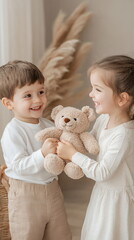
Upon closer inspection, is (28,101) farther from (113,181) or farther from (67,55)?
(67,55)

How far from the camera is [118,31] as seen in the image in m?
2.42

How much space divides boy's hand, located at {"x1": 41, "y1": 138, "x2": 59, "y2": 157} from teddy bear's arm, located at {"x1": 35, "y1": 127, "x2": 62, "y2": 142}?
1.0 inches

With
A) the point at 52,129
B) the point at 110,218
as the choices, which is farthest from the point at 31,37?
the point at 110,218

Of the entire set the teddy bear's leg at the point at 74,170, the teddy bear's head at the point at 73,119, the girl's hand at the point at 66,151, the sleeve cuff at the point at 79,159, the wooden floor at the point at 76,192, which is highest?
the teddy bear's head at the point at 73,119

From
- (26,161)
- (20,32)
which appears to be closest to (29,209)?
(26,161)

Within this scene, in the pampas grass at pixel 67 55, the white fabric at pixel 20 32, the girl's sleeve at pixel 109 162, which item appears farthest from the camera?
the pampas grass at pixel 67 55

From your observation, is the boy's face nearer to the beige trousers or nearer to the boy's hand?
the boy's hand

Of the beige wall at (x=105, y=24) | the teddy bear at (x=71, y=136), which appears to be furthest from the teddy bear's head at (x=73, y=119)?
the beige wall at (x=105, y=24)

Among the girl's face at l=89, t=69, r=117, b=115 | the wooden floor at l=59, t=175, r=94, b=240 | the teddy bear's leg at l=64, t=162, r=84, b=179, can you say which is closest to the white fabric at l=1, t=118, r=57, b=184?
the teddy bear's leg at l=64, t=162, r=84, b=179

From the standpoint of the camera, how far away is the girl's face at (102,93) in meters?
1.36

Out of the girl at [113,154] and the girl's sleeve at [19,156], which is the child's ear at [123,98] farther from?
the girl's sleeve at [19,156]

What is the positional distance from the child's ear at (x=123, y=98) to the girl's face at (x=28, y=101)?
32 cm

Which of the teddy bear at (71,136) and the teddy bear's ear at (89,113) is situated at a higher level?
the teddy bear's ear at (89,113)

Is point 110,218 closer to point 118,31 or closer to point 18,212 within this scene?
point 18,212
